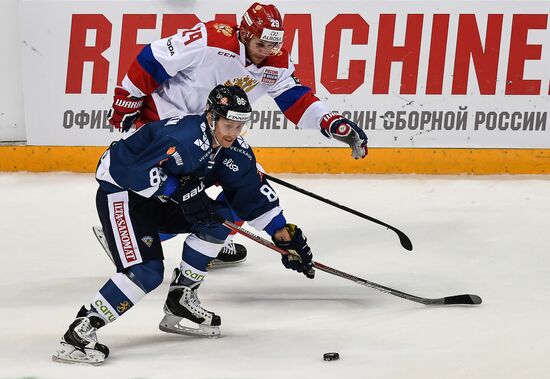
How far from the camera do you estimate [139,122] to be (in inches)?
186

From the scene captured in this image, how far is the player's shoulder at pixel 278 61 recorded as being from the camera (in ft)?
15.1

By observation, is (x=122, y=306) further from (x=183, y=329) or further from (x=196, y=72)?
(x=196, y=72)

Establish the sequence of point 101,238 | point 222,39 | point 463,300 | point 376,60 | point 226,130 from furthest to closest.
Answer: point 376,60 → point 101,238 → point 222,39 → point 463,300 → point 226,130

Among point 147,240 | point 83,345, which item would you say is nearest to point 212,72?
point 147,240

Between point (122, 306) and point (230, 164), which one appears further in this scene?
point (230, 164)

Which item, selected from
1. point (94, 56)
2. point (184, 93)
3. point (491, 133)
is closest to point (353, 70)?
point (491, 133)

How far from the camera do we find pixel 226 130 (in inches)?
141

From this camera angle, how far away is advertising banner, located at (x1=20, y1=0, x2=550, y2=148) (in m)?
6.56

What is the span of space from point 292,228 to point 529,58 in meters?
3.23

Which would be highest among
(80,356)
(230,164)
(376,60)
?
(376,60)

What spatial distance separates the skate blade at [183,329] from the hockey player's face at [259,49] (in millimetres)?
1231

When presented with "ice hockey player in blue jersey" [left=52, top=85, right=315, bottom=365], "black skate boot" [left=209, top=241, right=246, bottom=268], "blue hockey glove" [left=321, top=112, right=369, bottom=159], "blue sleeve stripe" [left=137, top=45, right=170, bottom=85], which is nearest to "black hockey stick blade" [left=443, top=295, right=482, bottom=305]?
"ice hockey player in blue jersey" [left=52, top=85, right=315, bottom=365]

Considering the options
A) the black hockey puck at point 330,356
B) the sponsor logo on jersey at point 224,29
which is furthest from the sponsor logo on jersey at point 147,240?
the sponsor logo on jersey at point 224,29

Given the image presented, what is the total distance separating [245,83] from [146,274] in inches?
50.4
